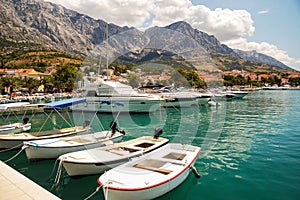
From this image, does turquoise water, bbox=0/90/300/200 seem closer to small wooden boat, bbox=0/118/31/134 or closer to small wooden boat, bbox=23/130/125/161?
small wooden boat, bbox=23/130/125/161

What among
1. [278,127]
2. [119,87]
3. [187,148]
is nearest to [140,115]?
[119,87]

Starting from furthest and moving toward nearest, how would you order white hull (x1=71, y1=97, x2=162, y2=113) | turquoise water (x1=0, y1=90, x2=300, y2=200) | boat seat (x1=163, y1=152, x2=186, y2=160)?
white hull (x1=71, y1=97, x2=162, y2=113)
boat seat (x1=163, y1=152, x2=186, y2=160)
turquoise water (x1=0, y1=90, x2=300, y2=200)

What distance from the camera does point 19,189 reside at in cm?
597

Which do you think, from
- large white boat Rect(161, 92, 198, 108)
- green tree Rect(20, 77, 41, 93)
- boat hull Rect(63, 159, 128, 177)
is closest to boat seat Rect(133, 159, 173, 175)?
boat hull Rect(63, 159, 128, 177)

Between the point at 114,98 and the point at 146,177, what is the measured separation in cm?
2191

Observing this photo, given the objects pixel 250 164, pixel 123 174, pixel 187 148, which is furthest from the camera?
pixel 250 164

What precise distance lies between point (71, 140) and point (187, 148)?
20.2 ft

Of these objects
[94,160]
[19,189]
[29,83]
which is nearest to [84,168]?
[94,160]

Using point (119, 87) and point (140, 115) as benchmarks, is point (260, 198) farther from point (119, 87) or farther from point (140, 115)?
point (119, 87)

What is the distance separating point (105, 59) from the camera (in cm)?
2931

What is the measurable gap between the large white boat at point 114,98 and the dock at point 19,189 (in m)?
19.9

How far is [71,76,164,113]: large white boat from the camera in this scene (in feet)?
89.6

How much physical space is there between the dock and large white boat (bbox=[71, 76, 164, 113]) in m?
19.9

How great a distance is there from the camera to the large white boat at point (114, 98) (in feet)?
89.6
